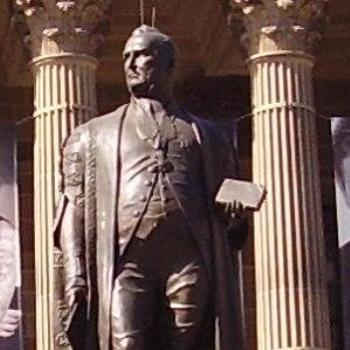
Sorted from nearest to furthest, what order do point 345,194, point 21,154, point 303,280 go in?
point 303,280 → point 345,194 → point 21,154

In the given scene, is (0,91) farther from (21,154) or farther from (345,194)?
(345,194)

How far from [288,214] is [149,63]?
74.0 feet

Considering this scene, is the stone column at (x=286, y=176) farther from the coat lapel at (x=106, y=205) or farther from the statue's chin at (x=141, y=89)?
the coat lapel at (x=106, y=205)

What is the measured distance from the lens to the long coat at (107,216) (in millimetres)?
12234

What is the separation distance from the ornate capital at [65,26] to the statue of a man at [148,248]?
2379 centimetres

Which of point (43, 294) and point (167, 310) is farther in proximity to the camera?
point (43, 294)

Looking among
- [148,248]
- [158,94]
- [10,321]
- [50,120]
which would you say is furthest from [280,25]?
[148,248]

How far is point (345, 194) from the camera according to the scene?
37438 millimetres

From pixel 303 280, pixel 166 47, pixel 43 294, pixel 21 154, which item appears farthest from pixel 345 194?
pixel 166 47

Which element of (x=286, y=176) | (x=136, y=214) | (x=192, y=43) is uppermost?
(x=192, y=43)

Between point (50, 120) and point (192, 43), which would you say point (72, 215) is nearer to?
point (50, 120)

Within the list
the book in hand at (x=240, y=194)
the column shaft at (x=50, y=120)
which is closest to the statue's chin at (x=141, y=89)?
the book in hand at (x=240, y=194)

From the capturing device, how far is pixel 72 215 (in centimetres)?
1245

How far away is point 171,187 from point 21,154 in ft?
105
